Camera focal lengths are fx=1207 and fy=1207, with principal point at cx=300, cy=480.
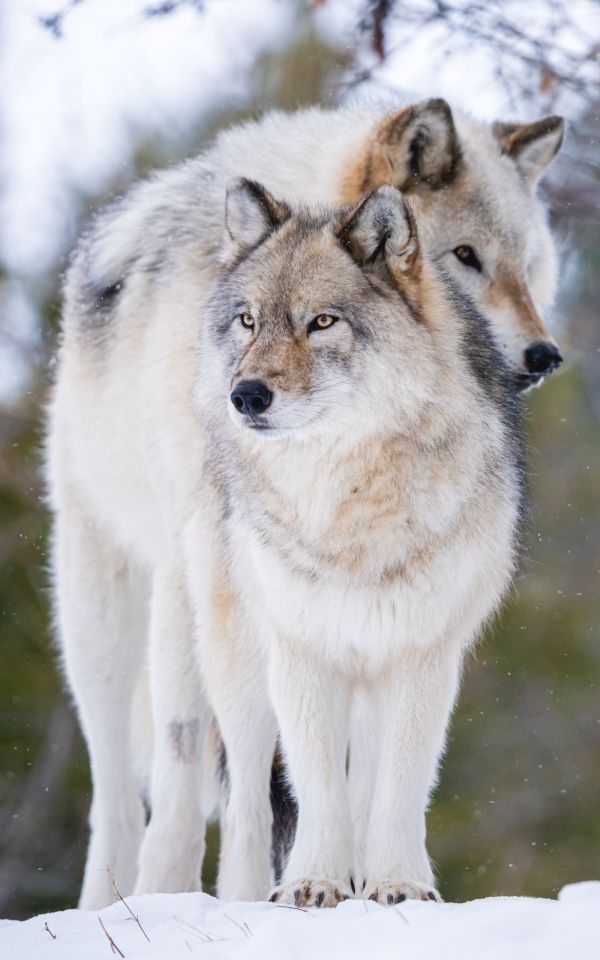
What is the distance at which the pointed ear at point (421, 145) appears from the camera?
453 cm

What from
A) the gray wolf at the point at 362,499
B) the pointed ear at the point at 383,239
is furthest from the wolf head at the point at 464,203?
the pointed ear at the point at 383,239

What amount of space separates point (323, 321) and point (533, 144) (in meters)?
1.89

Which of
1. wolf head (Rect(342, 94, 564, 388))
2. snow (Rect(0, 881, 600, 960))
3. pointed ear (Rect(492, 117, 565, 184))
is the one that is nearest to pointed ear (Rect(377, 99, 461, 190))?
wolf head (Rect(342, 94, 564, 388))

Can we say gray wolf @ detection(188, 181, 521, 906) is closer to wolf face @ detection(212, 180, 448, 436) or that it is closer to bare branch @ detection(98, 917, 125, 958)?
wolf face @ detection(212, 180, 448, 436)

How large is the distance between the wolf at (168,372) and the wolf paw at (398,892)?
0.76 metres

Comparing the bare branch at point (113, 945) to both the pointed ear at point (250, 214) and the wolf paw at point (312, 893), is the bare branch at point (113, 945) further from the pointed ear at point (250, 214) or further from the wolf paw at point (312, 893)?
the pointed ear at point (250, 214)

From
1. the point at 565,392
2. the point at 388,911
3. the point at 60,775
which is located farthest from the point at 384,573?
the point at 565,392

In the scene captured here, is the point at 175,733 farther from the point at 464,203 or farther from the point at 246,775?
the point at 464,203

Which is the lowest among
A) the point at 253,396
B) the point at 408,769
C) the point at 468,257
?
the point at 408,769

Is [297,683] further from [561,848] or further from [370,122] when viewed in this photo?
[561,848]

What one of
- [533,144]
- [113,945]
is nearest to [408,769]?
[113,945]

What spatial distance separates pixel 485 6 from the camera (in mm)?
4723

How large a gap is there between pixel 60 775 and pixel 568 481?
18.0 feet

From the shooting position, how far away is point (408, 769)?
3545mm
